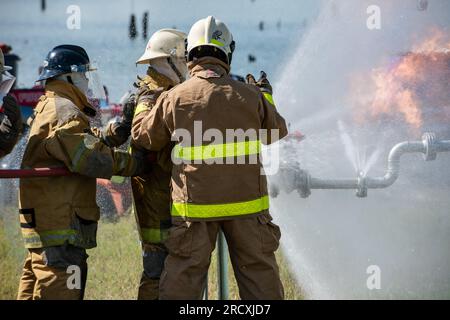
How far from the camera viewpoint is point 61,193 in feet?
12.6

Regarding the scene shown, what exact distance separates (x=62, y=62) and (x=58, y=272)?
1.17 metres

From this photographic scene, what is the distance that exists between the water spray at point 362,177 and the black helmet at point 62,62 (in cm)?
178

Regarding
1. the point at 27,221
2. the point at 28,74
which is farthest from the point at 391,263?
the point at 28,74

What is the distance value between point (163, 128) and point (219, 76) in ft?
1.33

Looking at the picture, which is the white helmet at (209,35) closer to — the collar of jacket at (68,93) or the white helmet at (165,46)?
the white helmet at (165,46)

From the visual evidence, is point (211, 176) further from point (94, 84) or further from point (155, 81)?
point (94, 84)

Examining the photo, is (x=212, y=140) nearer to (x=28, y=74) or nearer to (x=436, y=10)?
(x=436, y=10)

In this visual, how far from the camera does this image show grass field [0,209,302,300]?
5.34 meters

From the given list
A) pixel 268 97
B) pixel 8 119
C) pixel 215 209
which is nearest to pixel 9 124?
pixel 8 119

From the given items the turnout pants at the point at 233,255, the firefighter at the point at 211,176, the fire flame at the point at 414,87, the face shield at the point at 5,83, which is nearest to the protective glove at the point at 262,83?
the firefighter at the point at 211,176

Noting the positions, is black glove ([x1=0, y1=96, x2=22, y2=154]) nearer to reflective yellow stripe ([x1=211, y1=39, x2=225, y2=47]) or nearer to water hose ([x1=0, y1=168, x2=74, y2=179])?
water hose ([x1=0, y1=168, x2=74, y2=179])

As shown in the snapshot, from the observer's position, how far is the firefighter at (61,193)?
3760mm

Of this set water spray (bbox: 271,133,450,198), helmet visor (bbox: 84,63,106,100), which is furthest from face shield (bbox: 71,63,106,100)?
water spray (bbox: 271,133,450,198)

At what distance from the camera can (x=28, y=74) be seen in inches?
790
